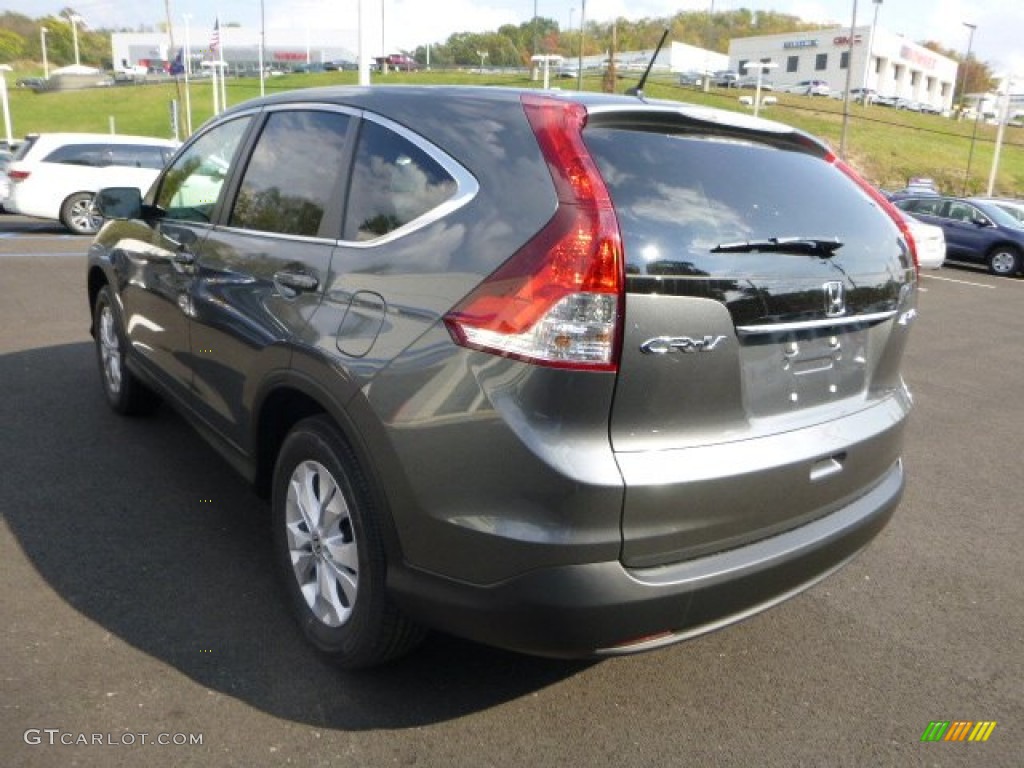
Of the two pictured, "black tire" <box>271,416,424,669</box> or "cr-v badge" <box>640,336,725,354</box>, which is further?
"black tire" <box>271,416,424,669</box>

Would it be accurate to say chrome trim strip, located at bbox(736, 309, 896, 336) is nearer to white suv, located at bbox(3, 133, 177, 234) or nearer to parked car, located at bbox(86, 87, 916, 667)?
parked car, located at bbox(86, 87, 916, 667)

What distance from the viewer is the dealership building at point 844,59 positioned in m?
88.3

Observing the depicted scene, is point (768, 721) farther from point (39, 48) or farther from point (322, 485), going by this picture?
point (39, 48)

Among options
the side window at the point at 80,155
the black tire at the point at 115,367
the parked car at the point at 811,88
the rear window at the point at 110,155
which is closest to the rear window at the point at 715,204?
the black tire at the point at 115,367

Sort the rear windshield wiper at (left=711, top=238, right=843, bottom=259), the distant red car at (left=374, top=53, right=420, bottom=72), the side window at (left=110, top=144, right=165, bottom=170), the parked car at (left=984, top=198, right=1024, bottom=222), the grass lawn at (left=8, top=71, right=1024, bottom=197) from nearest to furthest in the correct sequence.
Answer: the rear windshield wiper at (left=711, top=238, right=843, bottom=259) < the side window at (left=110, top=144, right=165, bottom=170) < the parked car at (left=984, top=198, right=1024, bottom=222) < the grass lawn at (left=8, top=71, right=1024, bottom=197) < the distant red car at (left=374, top=53, right=420, bottom=72)

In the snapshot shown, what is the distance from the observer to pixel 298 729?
2412 millimetres

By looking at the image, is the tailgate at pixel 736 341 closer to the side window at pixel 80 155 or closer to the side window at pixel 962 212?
the side window at pixel 80 155

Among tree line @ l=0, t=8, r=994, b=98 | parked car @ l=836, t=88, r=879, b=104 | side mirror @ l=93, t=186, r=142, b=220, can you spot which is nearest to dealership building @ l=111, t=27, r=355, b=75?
tree line @ l=0, t=8, r=994, b=98

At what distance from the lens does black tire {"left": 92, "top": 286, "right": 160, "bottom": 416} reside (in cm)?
471

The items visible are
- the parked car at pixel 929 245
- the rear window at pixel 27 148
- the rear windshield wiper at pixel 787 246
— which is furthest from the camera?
the parked car at pixel 929 245

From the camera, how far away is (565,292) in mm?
1971

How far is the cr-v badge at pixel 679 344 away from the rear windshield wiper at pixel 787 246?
0.76 feet

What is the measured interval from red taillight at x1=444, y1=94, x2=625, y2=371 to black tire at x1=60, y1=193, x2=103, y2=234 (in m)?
14.9

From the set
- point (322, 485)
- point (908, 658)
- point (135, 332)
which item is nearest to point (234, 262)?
point (322, 485)
